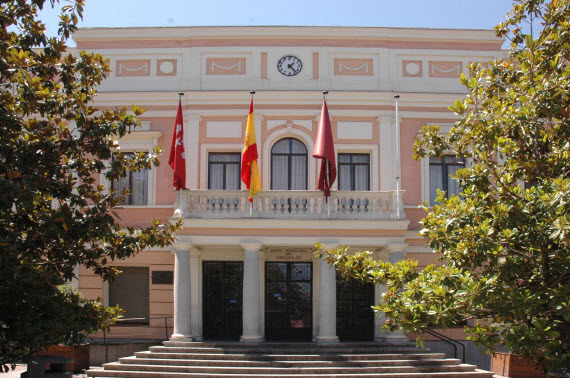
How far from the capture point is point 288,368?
17.5 metres

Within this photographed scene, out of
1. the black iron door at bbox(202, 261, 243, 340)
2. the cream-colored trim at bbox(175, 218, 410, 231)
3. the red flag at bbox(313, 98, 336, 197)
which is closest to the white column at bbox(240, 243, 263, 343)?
the cream-colored trim at bbox(175, 218, 410, 231)

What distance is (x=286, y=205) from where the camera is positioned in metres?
19.9

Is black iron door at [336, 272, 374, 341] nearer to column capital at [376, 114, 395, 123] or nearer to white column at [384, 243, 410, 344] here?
white column at [384, 243, 410, 344]

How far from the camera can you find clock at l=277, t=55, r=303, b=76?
2242cm

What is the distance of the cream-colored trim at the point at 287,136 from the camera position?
2178 centimetres

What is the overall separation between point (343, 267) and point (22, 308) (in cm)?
476

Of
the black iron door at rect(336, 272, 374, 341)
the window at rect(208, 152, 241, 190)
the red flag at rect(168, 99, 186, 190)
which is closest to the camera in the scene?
the red flag at rect(168, 99, 186, 190)

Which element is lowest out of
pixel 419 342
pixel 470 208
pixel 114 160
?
pixel 419 342

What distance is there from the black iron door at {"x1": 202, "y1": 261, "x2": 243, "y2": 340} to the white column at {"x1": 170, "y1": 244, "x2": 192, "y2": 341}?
5.97ft

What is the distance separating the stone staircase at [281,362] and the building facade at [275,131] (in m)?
1.42

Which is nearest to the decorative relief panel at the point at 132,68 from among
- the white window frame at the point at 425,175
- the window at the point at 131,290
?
the window at the point at 131,290

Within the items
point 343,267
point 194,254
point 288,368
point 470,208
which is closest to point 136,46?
point 194,254

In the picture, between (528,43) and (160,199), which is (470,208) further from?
(160,199)

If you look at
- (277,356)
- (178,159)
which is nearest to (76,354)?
(277,356)
